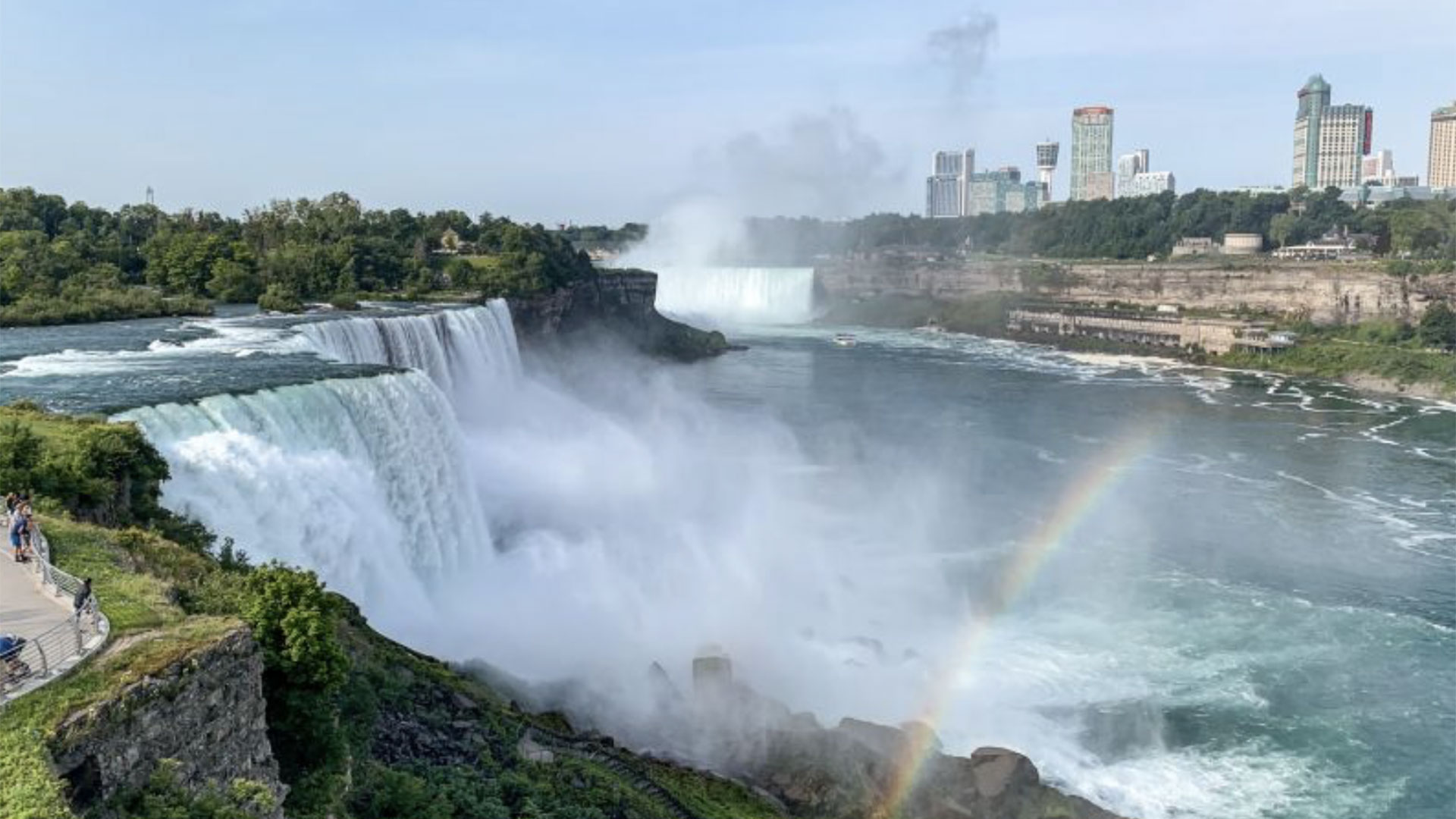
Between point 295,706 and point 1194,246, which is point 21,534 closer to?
point 295,706

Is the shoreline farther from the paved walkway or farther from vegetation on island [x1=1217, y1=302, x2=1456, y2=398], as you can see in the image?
the paved walkway

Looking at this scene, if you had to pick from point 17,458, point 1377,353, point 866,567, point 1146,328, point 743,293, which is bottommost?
point 866,567

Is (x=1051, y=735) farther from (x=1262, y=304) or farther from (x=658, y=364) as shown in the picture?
(x=1262, y=304)

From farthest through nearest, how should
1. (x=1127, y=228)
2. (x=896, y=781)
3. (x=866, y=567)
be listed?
(x=1127, y=228) < (x=866, y=567) < (x=896, y=781)

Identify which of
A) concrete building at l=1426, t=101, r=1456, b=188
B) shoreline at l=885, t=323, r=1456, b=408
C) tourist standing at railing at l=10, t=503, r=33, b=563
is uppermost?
concrete building at l=1426, t=101, r=1456, b=188

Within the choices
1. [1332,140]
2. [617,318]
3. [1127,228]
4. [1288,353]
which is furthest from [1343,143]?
[617,318]

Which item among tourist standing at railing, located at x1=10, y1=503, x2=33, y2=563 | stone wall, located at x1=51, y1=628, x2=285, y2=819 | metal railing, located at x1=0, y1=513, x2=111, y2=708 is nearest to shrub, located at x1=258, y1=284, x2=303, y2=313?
tourist standing at railing, located at x1=10, y1=503, x2=33, y2=563

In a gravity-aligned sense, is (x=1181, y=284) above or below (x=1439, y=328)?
above
